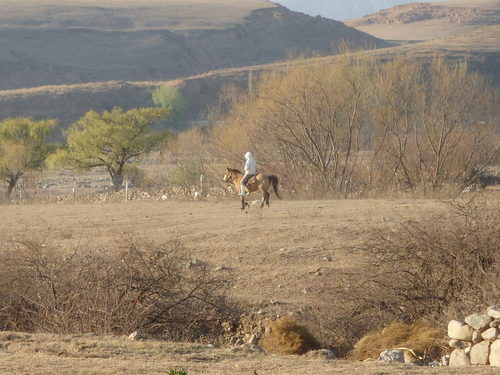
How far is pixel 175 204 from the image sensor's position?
33.2m

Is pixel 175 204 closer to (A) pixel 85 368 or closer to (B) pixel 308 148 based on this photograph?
(B) pixel 308 148

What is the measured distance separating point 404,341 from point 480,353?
218 cm

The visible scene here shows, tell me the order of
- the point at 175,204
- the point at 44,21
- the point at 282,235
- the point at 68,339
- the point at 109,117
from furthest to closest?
the point at 44,21 < the point at 109,117 < the point at 175,204 < the point at 282,235 < the point at 68,339

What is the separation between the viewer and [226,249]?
22.0 metres

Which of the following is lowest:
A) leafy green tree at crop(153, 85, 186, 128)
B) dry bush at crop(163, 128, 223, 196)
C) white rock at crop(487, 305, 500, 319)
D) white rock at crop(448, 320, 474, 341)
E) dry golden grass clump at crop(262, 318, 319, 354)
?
leafy green tree at crop(153, 85, 186, 128)

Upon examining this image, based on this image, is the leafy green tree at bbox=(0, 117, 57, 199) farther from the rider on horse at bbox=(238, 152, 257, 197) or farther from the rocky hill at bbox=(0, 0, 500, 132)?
the rocky hill at bbox=(0, 0, 500, 132)

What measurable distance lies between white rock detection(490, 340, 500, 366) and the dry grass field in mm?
1275

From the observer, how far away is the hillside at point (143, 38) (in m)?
127

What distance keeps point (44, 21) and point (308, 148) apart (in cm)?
12185

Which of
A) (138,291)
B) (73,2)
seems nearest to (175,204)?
(138,291)

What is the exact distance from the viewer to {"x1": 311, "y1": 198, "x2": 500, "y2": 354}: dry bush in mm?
15609

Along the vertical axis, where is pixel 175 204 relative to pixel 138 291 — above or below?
below

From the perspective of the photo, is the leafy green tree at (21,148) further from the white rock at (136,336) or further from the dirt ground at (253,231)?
the white rock at (136,336)

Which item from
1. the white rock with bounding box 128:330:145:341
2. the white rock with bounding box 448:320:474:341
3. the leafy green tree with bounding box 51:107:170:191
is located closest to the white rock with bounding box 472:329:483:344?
the white rock with bounding box 448:320:474:341
